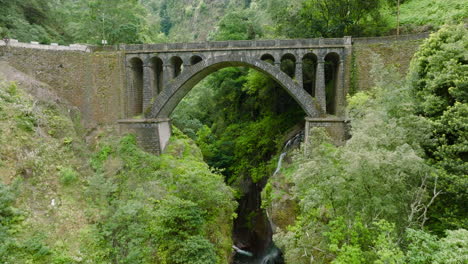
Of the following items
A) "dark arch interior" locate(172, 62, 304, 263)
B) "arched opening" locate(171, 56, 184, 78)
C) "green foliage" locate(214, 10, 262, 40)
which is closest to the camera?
"arched opening" locate(171, 56, 184, 78)

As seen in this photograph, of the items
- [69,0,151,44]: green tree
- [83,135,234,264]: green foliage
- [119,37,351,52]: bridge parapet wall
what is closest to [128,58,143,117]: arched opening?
[119,37,351,52]: bridge parapet wall

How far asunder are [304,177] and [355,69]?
11847 mm

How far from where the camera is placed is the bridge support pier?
60.6ft

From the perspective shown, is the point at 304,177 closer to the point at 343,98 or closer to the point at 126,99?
the point at 343,98

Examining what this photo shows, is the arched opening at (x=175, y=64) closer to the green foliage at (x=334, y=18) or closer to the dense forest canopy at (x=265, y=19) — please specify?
the dense forest canopy at (x=265, y=19)

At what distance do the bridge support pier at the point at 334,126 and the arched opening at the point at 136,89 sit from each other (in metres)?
13.3

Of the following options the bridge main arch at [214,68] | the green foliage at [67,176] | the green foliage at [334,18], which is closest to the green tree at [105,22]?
the bridge main arch at [214,68]

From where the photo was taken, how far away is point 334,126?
1881cm

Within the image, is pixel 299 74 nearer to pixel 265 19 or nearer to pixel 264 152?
pixel 264 152

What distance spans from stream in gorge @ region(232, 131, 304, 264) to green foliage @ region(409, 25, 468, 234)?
1091cm

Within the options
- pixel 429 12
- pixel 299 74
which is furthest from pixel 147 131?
pixel 429 12

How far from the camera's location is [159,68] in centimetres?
2328

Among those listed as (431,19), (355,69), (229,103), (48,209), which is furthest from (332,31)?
(48,209)

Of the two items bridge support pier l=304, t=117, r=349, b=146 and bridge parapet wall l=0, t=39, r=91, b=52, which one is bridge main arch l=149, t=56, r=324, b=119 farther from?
bridge parapet wall l=0, t=39, r=91, b=52
